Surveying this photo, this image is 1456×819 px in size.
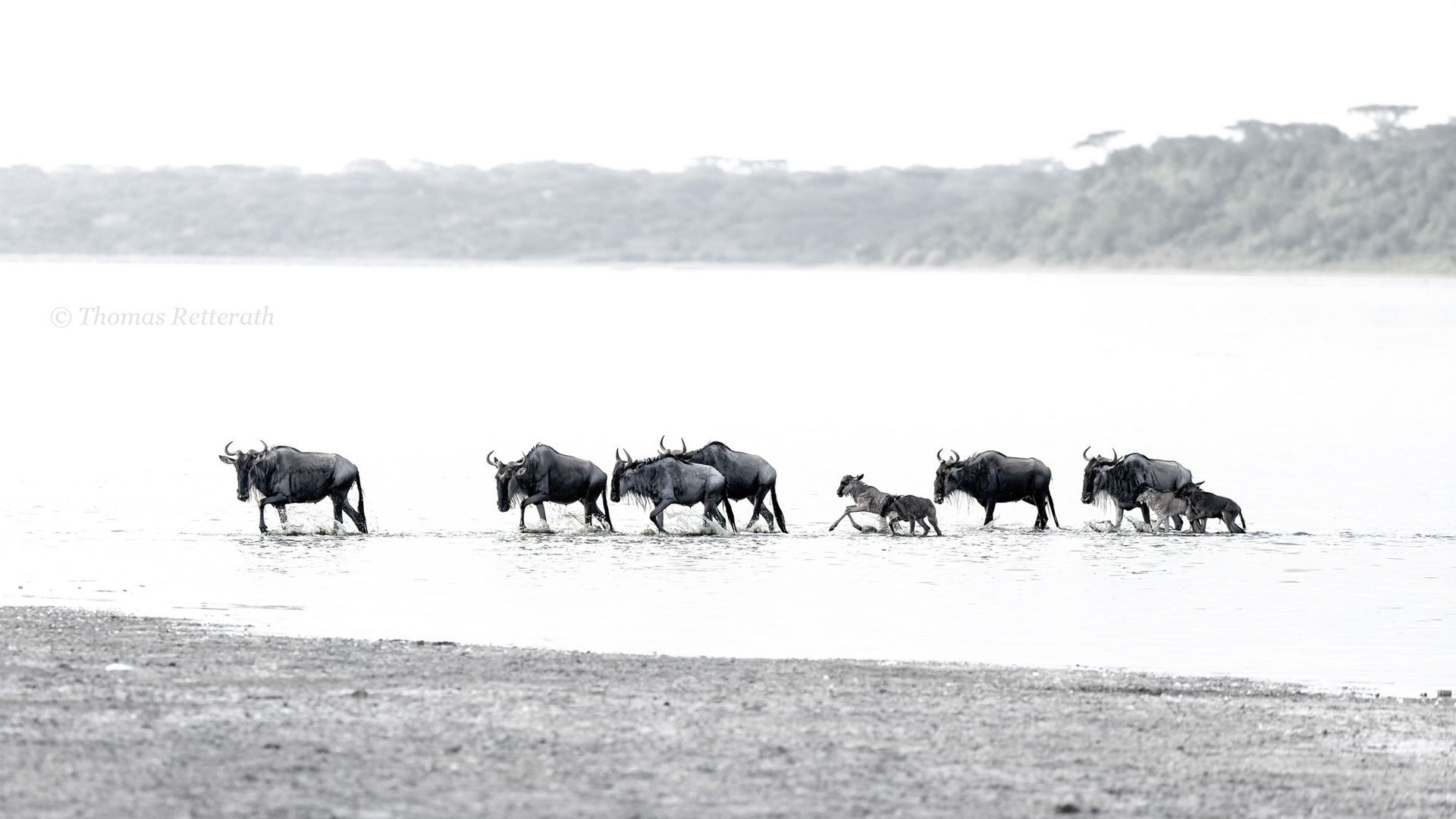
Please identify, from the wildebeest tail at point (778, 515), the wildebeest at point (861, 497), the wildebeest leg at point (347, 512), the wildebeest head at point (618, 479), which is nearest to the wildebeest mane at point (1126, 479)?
the wildebeest at point (861, 497)

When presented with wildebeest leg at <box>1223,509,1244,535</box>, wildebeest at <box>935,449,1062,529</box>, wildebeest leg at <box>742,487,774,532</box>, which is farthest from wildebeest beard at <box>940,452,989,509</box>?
wildebeest leg at <box>1223,509,1244,535</box>

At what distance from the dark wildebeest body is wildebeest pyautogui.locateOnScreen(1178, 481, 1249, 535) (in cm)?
390

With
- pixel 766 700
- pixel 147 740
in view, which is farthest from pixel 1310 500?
pixel 147 740

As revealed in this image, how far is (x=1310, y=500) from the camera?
2448cm

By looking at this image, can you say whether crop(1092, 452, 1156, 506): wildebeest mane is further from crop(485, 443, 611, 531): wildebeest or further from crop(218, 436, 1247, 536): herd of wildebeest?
crop(485, 443, 611, 531): wildebeest

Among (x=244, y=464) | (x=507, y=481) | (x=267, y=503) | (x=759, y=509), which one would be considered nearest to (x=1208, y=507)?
(x=759, y=509)

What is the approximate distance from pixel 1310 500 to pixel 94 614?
15.8 m

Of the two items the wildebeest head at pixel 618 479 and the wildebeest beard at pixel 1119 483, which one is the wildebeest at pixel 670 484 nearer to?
the wildebeest head at pixel 618 479

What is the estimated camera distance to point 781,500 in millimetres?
23391

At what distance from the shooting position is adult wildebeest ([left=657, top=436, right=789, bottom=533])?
19844mm

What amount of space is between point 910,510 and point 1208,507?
2.95 meters

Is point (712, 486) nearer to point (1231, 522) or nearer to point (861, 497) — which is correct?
point (861, 497)

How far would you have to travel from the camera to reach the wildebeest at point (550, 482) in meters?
19.3

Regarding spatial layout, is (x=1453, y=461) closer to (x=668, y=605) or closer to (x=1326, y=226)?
(x=668, y=605)
